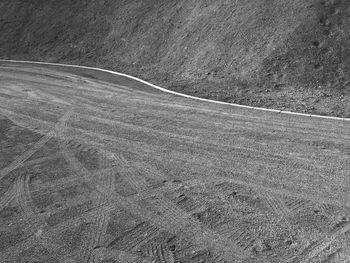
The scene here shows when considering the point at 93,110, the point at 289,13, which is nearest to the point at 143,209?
the point at 93,110

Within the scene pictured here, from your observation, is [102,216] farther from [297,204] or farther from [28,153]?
[28,153]

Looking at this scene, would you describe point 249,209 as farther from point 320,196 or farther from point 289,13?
point 289,13

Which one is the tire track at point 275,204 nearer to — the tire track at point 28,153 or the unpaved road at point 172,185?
the unpaved road at point 172,185

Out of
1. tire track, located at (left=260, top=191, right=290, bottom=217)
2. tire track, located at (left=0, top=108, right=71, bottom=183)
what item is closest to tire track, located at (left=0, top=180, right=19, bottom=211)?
tire track, located at (left=0, top=108, right=71, bottom=183)

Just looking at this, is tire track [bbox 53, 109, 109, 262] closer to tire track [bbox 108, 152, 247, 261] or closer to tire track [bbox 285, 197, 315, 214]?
tire track [bbox 108, 152, 247, 261]

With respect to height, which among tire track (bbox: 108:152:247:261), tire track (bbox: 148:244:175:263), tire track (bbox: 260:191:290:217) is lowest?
tire track (bbox: 148:244:175:263)

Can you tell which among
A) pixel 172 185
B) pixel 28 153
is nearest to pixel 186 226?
pixel 172 185
